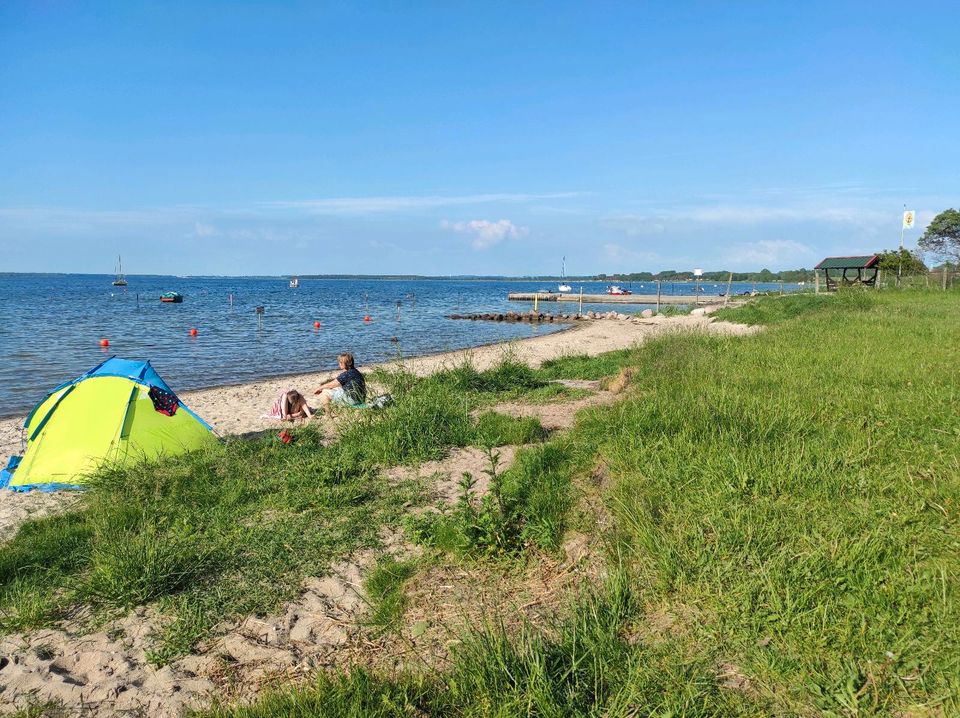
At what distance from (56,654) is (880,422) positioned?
6806mm

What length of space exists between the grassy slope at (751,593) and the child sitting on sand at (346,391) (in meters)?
5.28

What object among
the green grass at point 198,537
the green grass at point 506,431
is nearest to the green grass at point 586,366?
the green grass at point 506,431

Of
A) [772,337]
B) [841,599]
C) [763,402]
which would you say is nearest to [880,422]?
[763,402]

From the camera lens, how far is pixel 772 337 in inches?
540

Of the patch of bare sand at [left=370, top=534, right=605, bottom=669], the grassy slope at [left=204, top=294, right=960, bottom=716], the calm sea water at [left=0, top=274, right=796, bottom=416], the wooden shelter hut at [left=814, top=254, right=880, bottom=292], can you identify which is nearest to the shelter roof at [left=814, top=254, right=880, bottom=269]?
the wooden shelter hut at [left=814, top=254, right=880, bottom=292]

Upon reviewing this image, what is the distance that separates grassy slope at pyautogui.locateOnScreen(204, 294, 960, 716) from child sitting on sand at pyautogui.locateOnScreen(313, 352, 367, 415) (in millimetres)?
5283

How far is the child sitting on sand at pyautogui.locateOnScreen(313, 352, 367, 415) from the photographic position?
1027 centimetres

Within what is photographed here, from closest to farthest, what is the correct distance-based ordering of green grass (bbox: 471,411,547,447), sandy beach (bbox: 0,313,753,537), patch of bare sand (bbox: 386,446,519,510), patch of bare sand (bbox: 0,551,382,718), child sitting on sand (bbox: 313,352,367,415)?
patch of bare sand (bbox: 0,551,382,718) → patch of bare sand (bbox: 386,446,519,510) → sandy beach (bbox: 0,313,753,537) → green grass (bbox: 471,411,547,447) → child sitting on sand (bbox: 313,352,367,415)

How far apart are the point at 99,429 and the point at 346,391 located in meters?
3.63

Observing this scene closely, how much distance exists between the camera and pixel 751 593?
3471 millimetres

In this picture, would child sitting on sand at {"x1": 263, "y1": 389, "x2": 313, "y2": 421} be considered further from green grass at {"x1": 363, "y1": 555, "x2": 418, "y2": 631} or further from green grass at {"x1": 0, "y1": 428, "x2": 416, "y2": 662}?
green grass at {"x1": 363, "y1": 555, "x2": 418, "y2": 631}

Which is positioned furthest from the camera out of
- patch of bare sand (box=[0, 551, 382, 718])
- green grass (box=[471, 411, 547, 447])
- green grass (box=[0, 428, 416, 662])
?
green grass (box=[471, 411, 547, 447])

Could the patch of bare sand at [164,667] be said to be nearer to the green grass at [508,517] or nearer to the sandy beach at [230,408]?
the green grass at [508,517]

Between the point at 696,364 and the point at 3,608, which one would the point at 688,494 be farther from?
the point at 696,364
